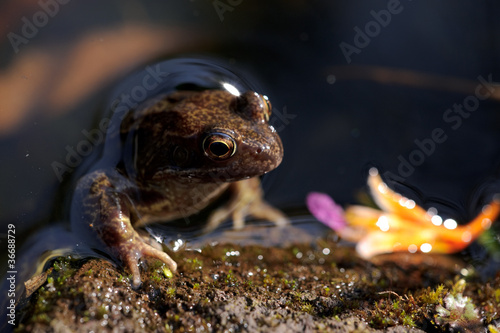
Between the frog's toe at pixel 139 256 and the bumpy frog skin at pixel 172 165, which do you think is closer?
the frog's toe at pixel 139 256

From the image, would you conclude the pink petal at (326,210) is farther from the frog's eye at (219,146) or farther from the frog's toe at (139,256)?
the frog's toe at (139,256)

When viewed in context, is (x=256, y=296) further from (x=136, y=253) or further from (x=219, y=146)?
(x=219, y=146)

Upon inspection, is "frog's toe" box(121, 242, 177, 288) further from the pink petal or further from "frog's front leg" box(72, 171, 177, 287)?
the pink petal

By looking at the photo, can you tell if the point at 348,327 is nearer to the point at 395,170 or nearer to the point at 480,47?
the point at 395,170

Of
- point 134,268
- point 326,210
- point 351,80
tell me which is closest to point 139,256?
point 134,268

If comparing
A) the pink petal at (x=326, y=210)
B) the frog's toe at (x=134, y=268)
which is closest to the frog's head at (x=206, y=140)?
the frog's toe at (x=134, y=268)
